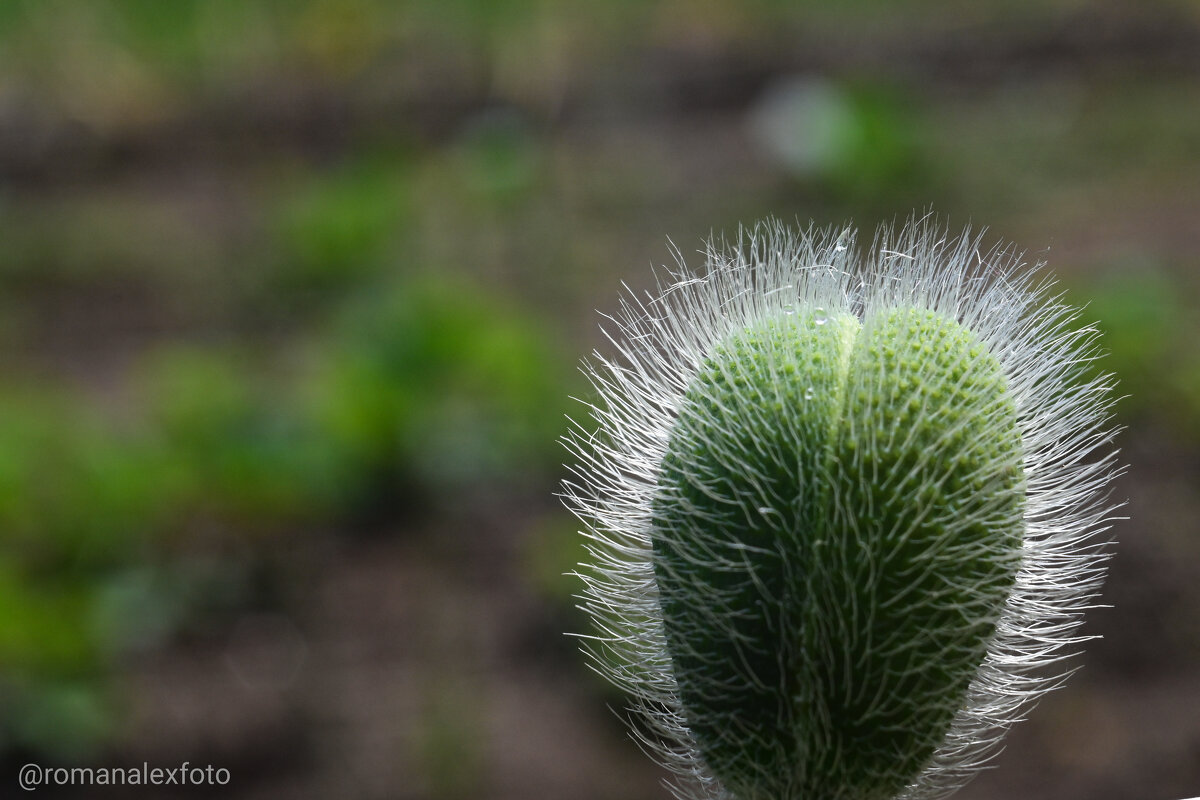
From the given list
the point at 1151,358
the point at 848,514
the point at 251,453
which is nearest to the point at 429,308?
the point at 251,453

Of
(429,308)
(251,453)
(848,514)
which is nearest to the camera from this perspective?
(848,514)

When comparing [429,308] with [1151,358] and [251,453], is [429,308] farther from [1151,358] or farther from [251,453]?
[1151,358]

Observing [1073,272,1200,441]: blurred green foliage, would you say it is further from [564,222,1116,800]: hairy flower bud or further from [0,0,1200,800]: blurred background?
[564,222,1116,800]: hairy flower bud

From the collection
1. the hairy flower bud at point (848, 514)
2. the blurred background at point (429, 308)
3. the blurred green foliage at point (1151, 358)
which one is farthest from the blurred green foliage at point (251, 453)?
the hairy flower bud at point (848, 514)

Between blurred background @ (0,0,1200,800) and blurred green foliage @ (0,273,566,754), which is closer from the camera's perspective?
blurred background @ (0,0,1200,800)

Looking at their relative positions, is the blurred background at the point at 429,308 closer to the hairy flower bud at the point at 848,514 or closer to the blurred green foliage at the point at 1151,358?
the blurred green foliage at the point at 1151,358

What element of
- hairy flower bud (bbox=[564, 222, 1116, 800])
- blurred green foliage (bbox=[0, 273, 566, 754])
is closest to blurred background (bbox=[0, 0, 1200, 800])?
blurred green foliage (bbox=[0, 273, 566, 754])

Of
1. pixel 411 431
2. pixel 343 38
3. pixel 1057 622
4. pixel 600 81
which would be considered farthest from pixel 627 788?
pixel 343 38
